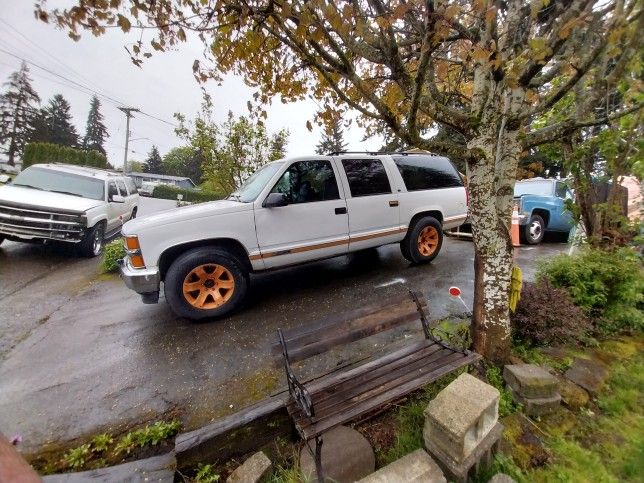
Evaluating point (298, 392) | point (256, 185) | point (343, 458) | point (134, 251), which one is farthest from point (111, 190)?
point (343, 458)

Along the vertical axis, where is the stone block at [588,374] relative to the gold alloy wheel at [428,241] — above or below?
below

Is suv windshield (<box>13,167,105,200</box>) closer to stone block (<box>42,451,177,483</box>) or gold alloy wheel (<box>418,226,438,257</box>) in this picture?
stone block (<box>42,451,177,483</box>)

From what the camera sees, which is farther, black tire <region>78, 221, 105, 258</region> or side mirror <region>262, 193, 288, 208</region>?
black tire <region>78, 221, 105, 258</region>

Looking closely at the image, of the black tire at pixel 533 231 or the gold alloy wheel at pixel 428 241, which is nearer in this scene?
the gold alloy wheel at pixel 428 241

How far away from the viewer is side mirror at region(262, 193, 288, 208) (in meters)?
3.80

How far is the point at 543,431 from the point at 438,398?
108cm

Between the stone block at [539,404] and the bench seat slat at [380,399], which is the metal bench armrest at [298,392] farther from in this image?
the stone block at [539,404]

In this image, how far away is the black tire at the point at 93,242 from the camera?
23.1 feet

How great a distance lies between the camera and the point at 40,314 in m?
4.40

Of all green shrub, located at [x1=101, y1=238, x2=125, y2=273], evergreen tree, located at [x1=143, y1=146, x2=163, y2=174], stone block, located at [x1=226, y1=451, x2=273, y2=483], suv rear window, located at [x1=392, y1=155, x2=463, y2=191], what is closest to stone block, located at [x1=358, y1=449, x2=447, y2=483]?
stone block, located at [x1=226, y1=451, x2=273, y2=483]

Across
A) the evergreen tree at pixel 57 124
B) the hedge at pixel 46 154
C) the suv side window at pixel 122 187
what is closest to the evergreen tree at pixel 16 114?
the evergreen tree at pixel 57 124

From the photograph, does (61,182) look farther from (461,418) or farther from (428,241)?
(461,418)

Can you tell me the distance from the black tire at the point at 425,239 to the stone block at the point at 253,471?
13.9 ft

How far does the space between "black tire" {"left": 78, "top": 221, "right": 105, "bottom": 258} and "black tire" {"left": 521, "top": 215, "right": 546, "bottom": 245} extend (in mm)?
10918
